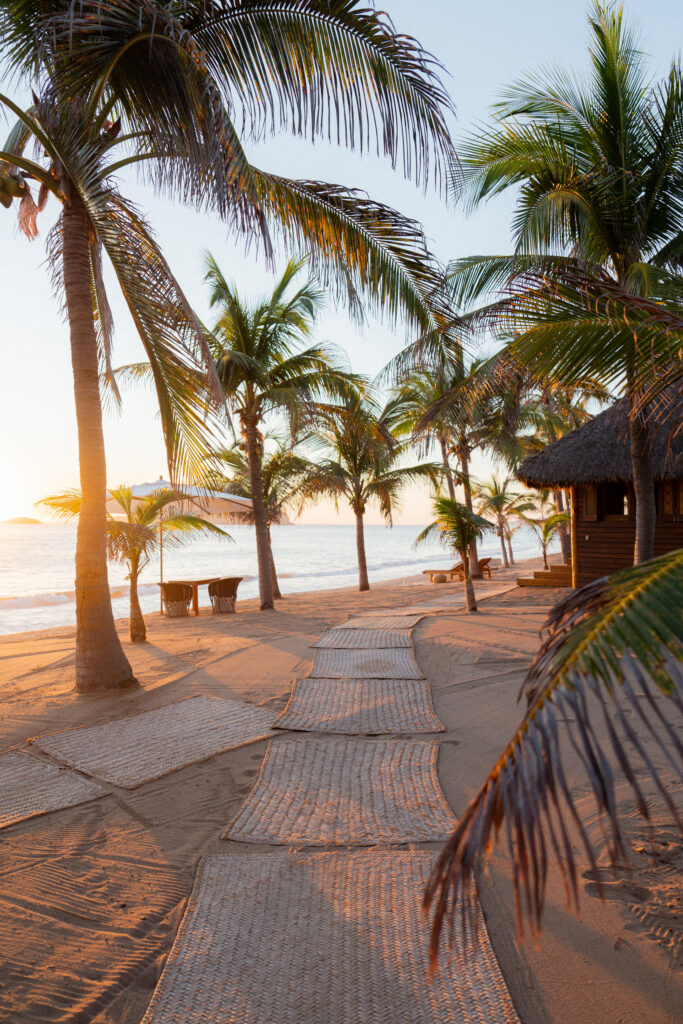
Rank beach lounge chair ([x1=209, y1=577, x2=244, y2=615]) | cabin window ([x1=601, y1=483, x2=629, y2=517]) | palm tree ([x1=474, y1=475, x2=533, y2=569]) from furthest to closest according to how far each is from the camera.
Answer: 1. palm tree ([x1=474, y1=475, x2=533, y2=569])
2. cabin window ([x1=601, y1=483, x2=629, y2=517])
3. beach lounge chair ([x1=209, y1=577, x2=244, y2=615])

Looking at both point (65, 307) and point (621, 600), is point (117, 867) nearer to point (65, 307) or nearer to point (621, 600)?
point (621, 600)

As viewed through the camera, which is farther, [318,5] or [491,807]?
[318,5]

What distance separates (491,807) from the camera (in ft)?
3.36

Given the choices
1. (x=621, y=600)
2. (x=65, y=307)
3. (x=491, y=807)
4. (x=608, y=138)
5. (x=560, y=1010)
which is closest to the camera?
(x=491, y=807)

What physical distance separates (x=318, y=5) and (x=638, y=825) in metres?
5.63

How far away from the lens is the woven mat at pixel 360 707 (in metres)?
4.51

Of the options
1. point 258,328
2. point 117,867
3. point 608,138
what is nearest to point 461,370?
point 608,138

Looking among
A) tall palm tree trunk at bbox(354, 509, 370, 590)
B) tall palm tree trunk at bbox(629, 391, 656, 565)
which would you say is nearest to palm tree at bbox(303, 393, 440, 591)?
tall palm tree trunk at bbox(354, 509, 370, 590)

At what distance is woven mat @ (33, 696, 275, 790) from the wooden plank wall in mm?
9392

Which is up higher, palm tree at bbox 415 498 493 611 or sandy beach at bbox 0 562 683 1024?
palm tree at bbox 415 498 493 611

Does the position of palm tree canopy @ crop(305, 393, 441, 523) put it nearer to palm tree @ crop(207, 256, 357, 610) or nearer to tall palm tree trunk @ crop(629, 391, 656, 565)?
palm tree @ crop(207, 256, 357, 610)

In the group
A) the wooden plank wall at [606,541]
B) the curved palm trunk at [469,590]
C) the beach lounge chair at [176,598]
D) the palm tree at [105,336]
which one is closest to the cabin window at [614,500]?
the wooden plank wall at [606,541]

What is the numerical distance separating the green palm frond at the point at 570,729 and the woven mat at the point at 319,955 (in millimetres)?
Result: 1123

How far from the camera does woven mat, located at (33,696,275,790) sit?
3.88 meters
